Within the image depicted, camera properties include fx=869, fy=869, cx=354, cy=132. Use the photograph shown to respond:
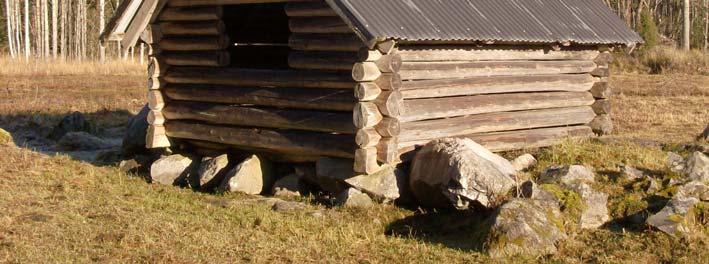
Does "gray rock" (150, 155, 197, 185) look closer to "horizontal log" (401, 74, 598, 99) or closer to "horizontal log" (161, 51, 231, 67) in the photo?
"horizontal log" (161, 51, 231, 67)

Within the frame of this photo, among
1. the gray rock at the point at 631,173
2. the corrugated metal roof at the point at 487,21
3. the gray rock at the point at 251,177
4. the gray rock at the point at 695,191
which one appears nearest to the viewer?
the gray rock at the point at 695,191

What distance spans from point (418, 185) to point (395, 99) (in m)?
1.12

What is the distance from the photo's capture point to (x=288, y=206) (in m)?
10.8

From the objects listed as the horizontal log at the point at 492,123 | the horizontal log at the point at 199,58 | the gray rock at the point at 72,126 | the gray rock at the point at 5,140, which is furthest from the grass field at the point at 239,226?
the gray rock at the point at 72,126

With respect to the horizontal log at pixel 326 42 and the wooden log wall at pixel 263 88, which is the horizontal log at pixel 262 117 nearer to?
the wooden log wall at pixel 263 88

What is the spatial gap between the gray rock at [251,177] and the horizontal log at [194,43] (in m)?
1.88

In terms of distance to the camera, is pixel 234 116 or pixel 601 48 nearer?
pixel 234 116

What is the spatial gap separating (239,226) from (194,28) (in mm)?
4478

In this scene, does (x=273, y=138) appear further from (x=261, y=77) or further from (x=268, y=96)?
(x=261, y=77)

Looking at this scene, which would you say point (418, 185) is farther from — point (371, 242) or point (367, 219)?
point (371, 242)

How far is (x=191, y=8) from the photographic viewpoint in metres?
13.3

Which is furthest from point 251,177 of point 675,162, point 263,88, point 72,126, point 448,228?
point 72,126

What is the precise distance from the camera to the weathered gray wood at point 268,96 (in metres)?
11.3

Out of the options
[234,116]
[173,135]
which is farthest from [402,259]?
[173,135]
